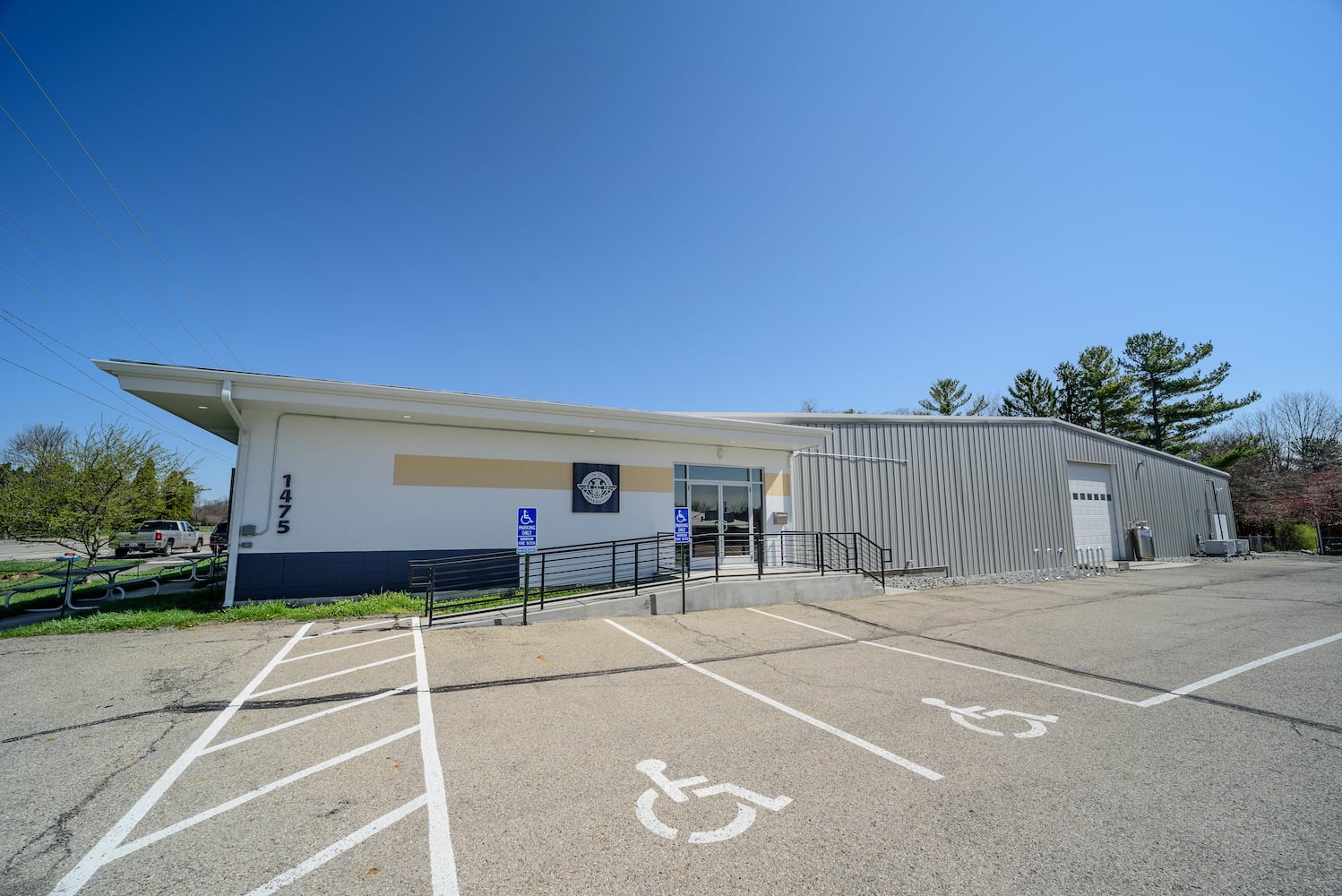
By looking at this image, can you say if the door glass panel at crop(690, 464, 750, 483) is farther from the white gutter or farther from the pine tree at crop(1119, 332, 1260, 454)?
the pine tree at crop(1119, 332, 1260, 454)

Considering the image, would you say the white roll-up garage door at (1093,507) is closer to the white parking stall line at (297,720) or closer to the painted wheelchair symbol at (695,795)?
the painted wheelchair symbol at (695,795)

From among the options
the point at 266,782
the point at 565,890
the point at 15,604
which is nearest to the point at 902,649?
the point at 565,890

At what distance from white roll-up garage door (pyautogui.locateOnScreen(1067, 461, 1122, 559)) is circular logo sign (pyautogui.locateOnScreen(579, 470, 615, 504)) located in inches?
747

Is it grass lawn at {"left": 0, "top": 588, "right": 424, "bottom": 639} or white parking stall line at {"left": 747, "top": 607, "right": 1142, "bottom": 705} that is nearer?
white parking stall line at {"left": 747, "top": 607, "right": 1142, "bottom": 705}

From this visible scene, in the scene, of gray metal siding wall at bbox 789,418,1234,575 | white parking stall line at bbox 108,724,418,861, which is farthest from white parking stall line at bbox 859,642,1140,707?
gray metal siding wall at bbox 789,418,1234,575

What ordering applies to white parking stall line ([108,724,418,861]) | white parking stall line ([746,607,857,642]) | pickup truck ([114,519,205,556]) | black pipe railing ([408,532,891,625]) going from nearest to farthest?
white parking stall line ([108,724,418,861]), white parking stall line ([746,607,857,642]), black pipe railing ([408,532,891,625]), pickup truck ([114,519,205,556])

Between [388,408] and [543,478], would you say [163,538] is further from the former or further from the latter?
[543,478]

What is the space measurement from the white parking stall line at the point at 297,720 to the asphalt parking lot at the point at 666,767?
0.03 meters

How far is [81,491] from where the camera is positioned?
12477 mm

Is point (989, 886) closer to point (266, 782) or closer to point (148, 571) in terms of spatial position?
point (266, 782)

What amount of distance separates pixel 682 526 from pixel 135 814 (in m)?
8.05

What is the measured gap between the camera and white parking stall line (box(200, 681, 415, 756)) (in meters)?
4.43

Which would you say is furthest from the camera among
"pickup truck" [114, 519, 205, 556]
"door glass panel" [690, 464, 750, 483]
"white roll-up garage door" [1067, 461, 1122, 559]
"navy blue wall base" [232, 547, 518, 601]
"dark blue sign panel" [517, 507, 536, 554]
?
"pickup truck" [114, 519, 205, 556]

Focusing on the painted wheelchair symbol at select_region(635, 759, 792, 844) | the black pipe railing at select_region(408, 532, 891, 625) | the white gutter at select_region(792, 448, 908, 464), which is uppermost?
the white gutter at select_region(792, 448, 908, 464)
